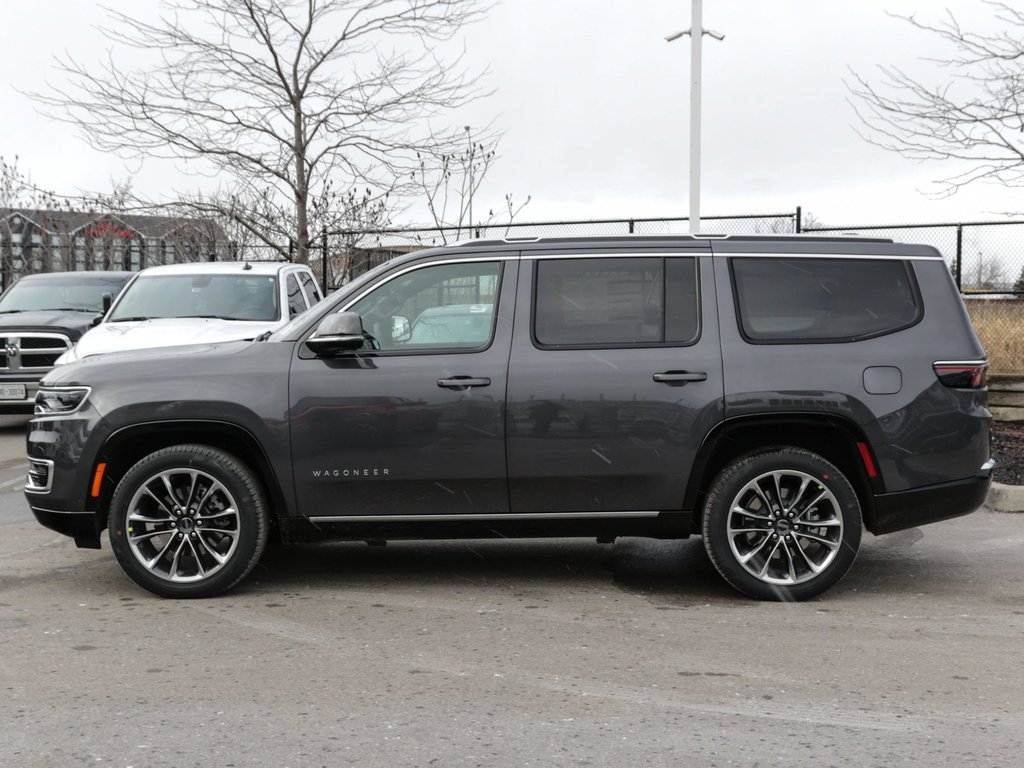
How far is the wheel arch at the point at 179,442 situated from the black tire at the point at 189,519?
90 millimetres

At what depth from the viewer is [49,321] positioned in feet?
46.5

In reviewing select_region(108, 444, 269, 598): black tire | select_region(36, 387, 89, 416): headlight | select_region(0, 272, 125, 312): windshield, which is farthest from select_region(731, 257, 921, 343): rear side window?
select_region(0, 272, 125, 312): windshield

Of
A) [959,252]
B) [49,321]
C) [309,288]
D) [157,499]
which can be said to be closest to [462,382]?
[157,499]

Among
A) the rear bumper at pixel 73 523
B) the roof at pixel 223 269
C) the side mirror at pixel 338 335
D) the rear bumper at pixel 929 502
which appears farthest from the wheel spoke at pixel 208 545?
the roof at pixel 223 269

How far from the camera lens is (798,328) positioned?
6.28 metres

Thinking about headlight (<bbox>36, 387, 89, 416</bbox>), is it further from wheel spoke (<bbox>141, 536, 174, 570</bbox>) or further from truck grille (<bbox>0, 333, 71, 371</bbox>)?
truck grille (<bbox>0, 333, 71, 371</bbox>)

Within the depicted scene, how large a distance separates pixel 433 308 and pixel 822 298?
210 cm

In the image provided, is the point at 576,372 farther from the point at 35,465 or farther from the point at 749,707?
the point at 35,465

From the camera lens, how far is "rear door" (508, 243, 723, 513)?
6.11m

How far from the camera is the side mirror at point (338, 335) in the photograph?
19.8ft

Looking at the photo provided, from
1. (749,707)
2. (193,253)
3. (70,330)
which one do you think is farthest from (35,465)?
(193,253)

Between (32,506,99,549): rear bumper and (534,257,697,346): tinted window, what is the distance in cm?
260

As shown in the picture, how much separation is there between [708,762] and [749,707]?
0.62m

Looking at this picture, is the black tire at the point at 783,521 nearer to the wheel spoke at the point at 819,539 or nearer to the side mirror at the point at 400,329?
the wheel spoke at the point at 819,539
